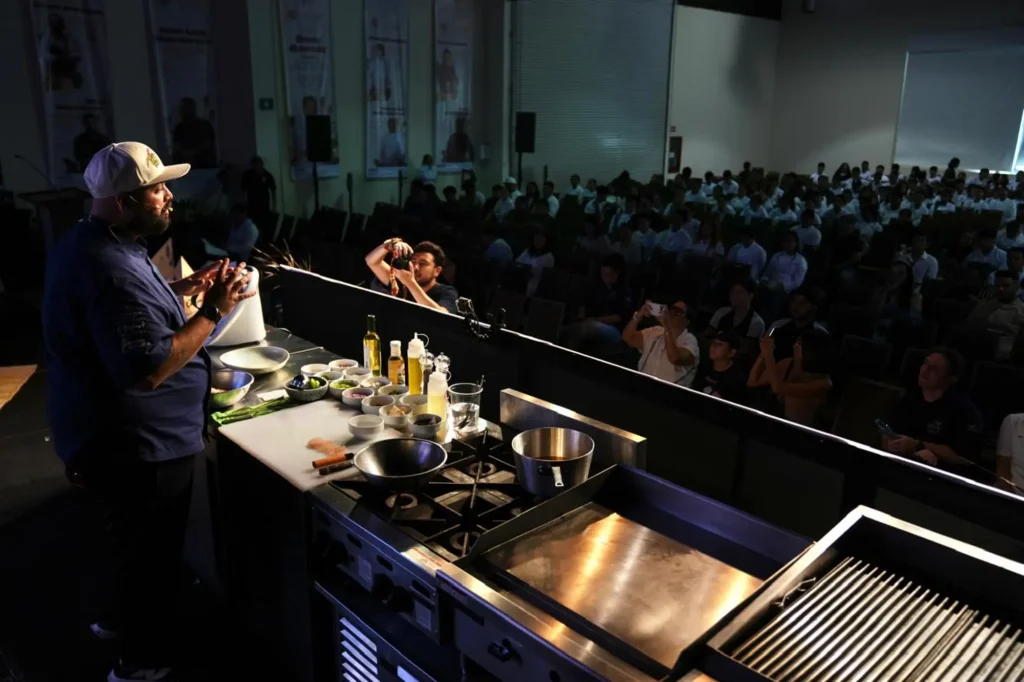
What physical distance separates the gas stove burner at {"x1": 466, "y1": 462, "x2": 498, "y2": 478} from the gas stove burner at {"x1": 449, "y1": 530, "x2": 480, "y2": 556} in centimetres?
29

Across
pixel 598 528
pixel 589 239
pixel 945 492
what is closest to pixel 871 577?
pixel 945 492

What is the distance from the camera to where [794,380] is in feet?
12.9

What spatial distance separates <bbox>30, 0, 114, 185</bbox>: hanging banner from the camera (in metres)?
8.91

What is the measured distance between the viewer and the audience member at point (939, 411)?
337 cm

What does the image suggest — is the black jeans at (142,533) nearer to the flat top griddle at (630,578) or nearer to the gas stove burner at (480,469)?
the gas stove burner at (480,469)

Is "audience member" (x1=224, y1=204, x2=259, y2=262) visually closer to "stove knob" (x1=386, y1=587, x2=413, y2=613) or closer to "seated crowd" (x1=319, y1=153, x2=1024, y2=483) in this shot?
"seated crowd" (x1=319, y1=153, x2=1024, y2=483)

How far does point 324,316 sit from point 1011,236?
7769mm

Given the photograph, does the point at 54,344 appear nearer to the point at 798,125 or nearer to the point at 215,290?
the point at 215,290

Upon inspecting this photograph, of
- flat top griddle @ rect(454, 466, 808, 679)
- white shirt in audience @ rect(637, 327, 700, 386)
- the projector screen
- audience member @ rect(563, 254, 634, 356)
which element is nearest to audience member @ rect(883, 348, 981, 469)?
white shirt in audience @ rect(637, 327, 700, 386)

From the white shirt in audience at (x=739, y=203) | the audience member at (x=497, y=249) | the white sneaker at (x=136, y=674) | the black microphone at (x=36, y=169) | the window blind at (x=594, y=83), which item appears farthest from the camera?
the window blind at (x=594, y=83)

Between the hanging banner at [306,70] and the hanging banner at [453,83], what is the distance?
177 centimetres

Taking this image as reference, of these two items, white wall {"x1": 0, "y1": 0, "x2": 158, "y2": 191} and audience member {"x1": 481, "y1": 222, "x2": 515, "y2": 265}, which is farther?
white wall {"x1": 0, "y1": 0, "x2": 158, "y2": 191}

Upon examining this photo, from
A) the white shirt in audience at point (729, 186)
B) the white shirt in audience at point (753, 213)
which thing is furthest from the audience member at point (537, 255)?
the white shirt in audience at point (729, 186)

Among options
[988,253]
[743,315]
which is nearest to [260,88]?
[743,315]
